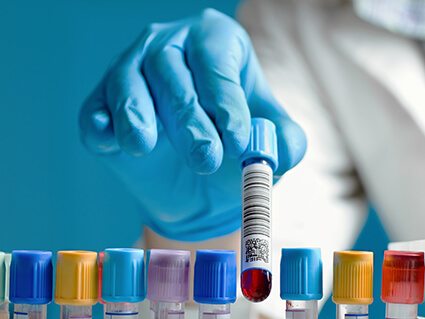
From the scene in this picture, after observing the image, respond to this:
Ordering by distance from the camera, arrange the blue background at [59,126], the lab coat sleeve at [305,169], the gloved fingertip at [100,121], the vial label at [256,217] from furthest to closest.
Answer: the blue background at [59,126], the lab coat sleeve at [305,169], the gloved fingertip at [100,121], the vial label at [256,217]

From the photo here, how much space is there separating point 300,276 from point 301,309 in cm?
3

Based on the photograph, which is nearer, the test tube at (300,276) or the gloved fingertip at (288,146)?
the test tube at (300,276)

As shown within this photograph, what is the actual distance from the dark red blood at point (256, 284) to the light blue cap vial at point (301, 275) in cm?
2

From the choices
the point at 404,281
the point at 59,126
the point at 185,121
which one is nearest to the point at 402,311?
the point at 404,281

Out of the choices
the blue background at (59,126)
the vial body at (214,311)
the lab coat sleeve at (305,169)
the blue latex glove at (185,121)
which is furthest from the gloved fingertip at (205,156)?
the blue background at (59,126)

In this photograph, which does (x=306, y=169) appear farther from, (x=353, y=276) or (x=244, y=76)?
(x=353, y=276)

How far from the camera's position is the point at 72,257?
0.39 metres

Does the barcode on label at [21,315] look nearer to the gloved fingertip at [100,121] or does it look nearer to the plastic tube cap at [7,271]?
the plastic tube cap at [7,271]

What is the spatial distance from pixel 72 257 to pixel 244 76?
0.29 metres

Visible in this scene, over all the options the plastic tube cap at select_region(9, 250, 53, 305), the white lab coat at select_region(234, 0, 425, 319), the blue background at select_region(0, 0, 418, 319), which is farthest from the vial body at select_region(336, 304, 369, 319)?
the blue background at select_region(0, 0, 418, 319)

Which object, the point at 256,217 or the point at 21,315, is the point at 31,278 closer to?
the point at 21,315

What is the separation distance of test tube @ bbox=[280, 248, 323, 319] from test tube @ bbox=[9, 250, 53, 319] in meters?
0.18

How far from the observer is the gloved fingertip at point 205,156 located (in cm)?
42

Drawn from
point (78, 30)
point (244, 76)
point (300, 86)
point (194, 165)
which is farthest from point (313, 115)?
point (78, 30)
